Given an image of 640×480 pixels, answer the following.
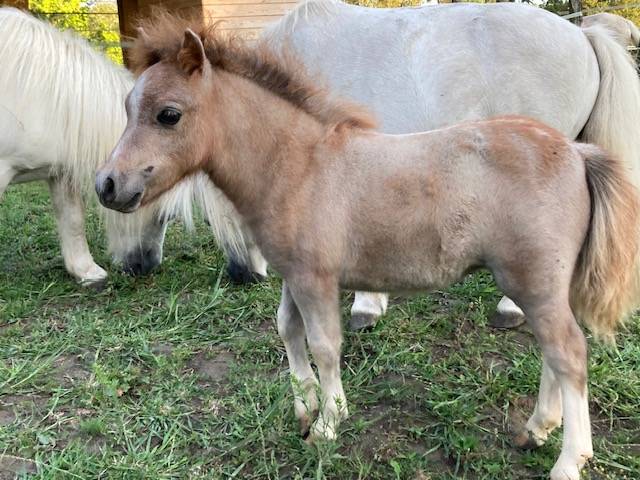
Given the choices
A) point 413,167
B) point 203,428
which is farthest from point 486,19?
point 203,428

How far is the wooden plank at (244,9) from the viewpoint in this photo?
5.26 meters

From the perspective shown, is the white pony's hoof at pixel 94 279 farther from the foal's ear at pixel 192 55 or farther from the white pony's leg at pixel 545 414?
the white pony's leg at pixel 545 414

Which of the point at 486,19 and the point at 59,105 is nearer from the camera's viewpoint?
the point at 486,19

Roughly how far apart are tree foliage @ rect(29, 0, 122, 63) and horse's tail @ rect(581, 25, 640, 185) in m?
7.53

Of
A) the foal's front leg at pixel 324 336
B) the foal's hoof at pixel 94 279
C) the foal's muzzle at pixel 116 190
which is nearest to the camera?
the foal's muzzle at pixel 116 190

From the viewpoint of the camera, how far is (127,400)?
2.39m

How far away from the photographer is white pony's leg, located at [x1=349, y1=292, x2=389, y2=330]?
9.61ft

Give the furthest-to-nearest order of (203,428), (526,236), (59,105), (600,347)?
(59,105), (600,347), (203,428), (526,236)

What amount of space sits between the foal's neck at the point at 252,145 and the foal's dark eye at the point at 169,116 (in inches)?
5.4

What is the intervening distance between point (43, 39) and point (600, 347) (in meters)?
3.70

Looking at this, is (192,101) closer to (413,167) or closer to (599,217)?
(413,167)

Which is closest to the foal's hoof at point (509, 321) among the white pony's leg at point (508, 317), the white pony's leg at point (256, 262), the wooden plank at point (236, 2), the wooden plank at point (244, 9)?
the white pony's leg at point (508, 317)

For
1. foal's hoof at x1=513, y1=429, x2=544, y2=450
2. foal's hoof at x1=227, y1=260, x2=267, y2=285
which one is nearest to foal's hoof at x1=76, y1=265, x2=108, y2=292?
foal's hoof at x1=227, y1=260, x2=267, y2=285

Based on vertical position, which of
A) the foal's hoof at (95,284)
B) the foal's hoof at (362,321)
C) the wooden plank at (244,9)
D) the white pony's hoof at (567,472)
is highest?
the wooden plank at (244,9)
